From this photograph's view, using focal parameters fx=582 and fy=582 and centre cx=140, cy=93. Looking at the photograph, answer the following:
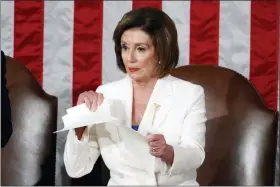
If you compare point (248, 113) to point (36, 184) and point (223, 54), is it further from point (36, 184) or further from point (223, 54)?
point (36, 184)

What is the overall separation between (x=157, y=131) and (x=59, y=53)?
826 millimetres

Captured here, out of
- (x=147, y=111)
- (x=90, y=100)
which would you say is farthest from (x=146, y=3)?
(x=90, y=100)

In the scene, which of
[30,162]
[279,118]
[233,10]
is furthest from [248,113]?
[30,162]

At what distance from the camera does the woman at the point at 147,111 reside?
1.72 meters

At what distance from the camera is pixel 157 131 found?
176 centimetres

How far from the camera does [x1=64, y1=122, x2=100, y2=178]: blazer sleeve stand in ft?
5.54

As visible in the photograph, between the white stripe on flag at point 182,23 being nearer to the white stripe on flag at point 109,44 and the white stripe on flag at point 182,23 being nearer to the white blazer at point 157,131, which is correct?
the white stripe on flag at point 109,44

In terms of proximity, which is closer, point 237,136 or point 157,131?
point 157,131

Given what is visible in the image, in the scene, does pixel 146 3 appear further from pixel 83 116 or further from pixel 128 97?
pixel 83 116

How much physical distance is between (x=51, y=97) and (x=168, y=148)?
0.81 meters

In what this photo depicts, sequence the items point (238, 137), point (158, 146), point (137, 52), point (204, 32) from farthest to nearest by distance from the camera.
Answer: point (204, 32)
point (238, 137)
point (137, 52)
point (158, 146)

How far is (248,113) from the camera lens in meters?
2.20

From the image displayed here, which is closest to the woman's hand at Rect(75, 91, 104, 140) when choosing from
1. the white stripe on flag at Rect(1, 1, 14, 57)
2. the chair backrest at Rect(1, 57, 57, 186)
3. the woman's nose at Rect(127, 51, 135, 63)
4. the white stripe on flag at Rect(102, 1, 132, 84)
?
the woman's nose at Rect(127, 51, 135, 63)

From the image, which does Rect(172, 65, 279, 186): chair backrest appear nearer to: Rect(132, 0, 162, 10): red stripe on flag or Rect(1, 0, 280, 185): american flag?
Rect(1, 0, 280, 185): american flag
